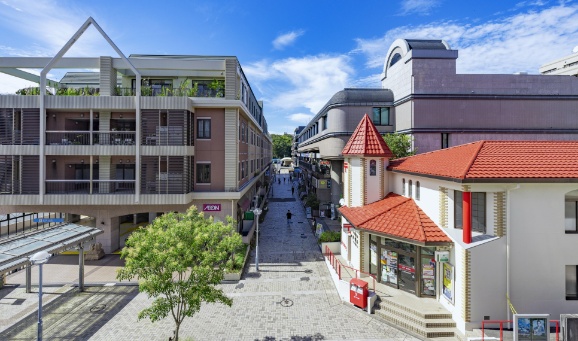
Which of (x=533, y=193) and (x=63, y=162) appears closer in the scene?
(x=533, y=193)

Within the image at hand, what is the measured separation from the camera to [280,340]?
11.8 metres

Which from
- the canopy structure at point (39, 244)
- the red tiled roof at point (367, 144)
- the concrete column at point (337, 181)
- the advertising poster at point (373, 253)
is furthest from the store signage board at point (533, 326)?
the concrete column at point (337, 181)

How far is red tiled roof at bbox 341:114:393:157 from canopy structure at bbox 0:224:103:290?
17.2m

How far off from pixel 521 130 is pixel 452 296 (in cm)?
2306

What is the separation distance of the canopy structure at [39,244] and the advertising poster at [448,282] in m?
18.7

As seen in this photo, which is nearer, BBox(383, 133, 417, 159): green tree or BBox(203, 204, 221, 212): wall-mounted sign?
BBox(203, 204, 221, 212): wall-mounted sign

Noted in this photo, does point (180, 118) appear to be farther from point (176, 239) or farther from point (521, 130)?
point (521, 130)

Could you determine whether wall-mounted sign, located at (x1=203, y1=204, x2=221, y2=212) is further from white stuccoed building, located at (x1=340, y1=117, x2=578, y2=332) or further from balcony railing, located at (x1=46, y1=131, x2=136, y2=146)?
white stuccoed building, located at (x1=340, y1=117, x2=578, y2=332)

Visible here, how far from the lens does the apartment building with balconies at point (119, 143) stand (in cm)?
1973

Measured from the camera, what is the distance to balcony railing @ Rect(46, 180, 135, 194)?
799 inches

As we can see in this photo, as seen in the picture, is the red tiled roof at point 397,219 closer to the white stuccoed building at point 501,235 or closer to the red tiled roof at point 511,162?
the white stuccoed building at point 501,235

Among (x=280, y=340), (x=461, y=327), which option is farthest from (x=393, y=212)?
(x=280, y=340)

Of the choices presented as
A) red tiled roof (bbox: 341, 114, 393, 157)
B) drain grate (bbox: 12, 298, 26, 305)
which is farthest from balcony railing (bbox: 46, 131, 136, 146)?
red tiled roof (bbox: 341, 114, 393, 157)

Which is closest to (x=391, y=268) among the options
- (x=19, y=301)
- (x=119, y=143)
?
(x=19, y=301)
